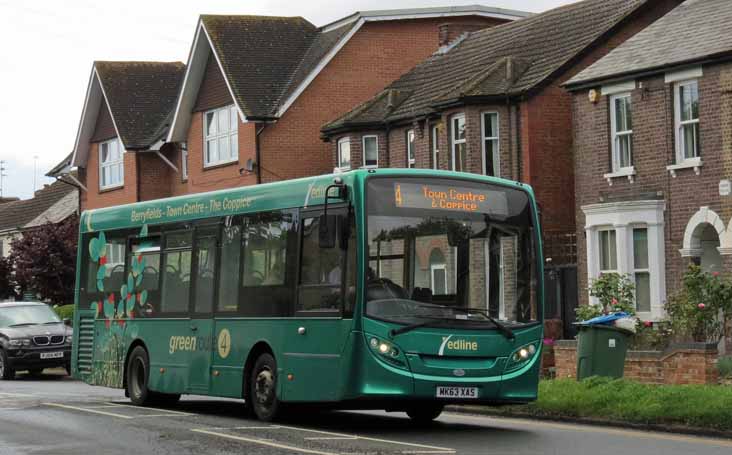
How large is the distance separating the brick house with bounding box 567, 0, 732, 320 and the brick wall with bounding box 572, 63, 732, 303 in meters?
0.02

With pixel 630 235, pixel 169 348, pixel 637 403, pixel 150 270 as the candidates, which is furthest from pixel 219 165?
pixel 637 403

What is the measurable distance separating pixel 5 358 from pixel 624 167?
577 inches

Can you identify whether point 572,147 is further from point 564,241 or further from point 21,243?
point 21,243

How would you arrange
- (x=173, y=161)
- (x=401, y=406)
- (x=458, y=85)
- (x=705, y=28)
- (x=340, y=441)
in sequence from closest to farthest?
(x=340, y=441)
(x=401, y=406)
(x=705, y=28)
(x=458, y=85)
(x=173, y=161)

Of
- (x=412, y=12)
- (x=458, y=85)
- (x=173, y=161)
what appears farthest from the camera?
(x=173, y=161)

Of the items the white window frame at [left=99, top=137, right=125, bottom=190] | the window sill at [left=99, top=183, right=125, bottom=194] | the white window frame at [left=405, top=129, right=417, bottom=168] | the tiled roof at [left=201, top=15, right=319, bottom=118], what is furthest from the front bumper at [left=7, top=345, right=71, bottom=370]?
the window sill at [left=99, top=183, right=125, bottom=194]

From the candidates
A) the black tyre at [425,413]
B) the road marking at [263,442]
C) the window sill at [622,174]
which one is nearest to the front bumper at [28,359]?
the window sill at [622,174]

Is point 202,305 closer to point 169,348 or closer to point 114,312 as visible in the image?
A: point 169,348

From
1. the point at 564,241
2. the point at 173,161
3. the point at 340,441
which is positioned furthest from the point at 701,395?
the point at 173,161

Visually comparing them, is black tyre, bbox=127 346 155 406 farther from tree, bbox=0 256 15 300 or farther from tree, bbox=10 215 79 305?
tree, bbox=0 256 15 300

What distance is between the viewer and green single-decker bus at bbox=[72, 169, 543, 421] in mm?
15594

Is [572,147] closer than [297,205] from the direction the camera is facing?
No

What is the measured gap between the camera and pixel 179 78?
54.6m

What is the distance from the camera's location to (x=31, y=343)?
32.0m
